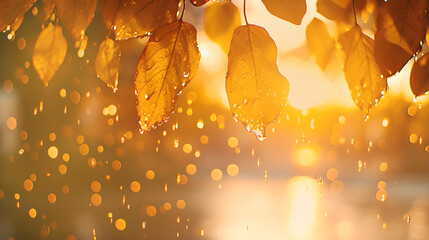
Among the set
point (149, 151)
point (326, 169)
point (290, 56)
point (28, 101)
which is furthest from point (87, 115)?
point (326, 169)

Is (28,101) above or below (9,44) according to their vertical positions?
below

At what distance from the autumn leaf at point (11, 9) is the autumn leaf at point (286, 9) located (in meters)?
0.20

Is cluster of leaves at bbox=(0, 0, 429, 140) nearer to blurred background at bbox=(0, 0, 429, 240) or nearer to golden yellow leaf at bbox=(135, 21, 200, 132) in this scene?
golden yellow leaf at bbox=(135, 21, 200, 132)

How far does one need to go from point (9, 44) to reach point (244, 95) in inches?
59.6

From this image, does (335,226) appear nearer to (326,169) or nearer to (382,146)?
(382,146)

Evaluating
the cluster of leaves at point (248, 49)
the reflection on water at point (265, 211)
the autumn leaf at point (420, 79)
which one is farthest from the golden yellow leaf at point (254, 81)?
the reflection on water at point (265, 211)

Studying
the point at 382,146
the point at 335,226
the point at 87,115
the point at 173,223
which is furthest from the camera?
the point at 382,146

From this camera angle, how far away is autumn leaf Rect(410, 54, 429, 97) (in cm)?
31

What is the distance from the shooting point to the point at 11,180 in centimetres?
174

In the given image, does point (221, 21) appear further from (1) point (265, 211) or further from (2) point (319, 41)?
(1) point (265, 211)

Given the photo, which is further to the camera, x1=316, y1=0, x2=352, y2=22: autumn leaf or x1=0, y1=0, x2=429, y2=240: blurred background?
x1=0, y1=0, x2=429, y2=240: blurred background

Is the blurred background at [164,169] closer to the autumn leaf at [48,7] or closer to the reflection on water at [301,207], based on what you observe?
the reflection on water at [301,207]

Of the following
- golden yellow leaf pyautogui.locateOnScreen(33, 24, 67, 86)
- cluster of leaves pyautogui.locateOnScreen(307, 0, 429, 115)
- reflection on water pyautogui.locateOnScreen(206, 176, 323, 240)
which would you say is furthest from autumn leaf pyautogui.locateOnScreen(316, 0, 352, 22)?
reflection on water pyautogui.locateOnScreen(206, 176, 323, 240)

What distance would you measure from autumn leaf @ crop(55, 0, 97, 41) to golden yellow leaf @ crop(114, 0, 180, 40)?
0.05m
